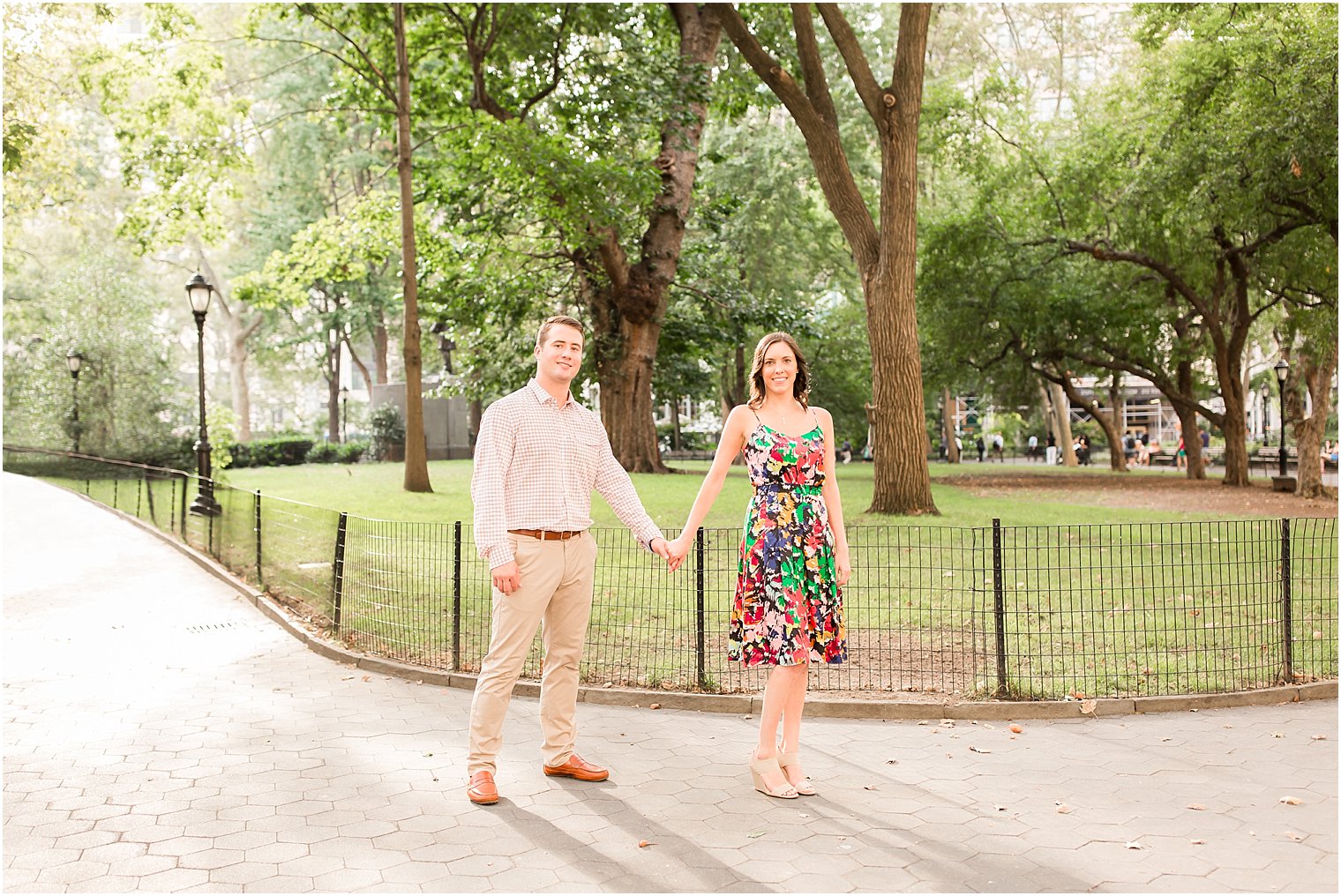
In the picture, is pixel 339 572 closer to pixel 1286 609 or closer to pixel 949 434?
pixel 1286 609

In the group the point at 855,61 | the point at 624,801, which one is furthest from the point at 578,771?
the point at 855,61

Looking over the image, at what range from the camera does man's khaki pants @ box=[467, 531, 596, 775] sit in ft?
16.5

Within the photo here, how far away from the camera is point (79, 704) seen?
22.4 ft

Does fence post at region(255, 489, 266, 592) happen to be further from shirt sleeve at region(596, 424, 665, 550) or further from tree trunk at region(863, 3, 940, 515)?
tree trunk at region(863, 3, 940, 515)

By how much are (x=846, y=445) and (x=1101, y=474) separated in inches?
758

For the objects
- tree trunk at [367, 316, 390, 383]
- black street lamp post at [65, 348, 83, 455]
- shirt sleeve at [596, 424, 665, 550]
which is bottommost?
shirt sleeve at [596, 424, 665, 550]

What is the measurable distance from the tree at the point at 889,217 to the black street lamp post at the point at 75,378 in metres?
21.7

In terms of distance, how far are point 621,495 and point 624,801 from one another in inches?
58.4

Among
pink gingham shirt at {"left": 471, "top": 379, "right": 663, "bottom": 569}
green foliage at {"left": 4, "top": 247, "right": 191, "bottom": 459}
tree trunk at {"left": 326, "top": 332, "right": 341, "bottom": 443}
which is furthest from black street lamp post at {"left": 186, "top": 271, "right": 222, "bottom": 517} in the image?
tree trunk at {"left": 326, "top": 332, "right": 341, "bottom": 443}

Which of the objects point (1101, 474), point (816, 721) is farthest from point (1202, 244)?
point (816, 721)

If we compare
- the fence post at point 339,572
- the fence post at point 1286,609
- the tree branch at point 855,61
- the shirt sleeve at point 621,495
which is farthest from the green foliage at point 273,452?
the fence post at point 1286,609

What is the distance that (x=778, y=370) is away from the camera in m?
5.10

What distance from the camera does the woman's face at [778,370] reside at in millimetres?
5094

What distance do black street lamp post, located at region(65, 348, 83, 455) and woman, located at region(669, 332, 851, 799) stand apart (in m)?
28.3
